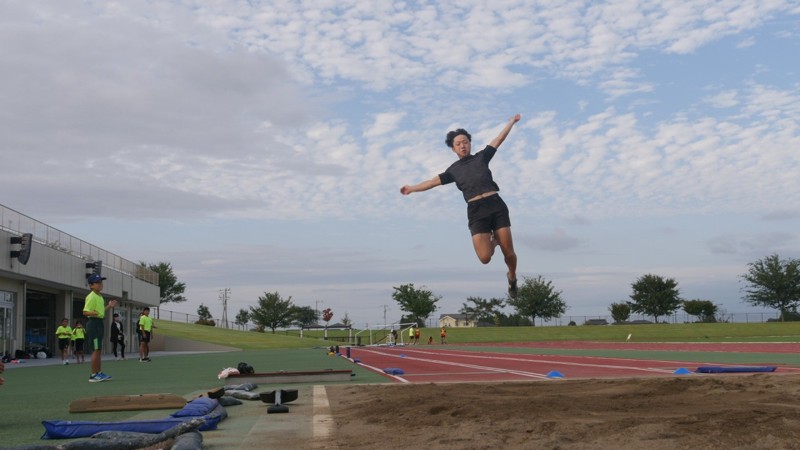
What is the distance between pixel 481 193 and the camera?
10.1 meters

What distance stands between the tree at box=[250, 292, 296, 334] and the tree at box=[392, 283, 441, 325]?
1517 inches

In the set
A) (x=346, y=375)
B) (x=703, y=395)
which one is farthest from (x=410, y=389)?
(x=703, y=395)

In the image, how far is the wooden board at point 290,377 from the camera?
451 inches

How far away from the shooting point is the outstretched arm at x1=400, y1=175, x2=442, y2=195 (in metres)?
10.4

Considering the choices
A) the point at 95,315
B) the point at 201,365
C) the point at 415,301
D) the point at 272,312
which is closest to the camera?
the point at 95,315

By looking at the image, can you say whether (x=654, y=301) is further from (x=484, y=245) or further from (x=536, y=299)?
(x=484, y=245)

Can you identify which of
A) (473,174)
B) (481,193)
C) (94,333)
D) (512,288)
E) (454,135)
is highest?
(454,135)

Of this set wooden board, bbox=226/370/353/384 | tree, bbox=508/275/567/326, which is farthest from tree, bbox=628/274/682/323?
wooden board, bbox=226/370/353/384

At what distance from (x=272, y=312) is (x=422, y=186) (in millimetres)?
99323

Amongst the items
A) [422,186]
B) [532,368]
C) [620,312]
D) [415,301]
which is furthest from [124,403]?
[620,312]

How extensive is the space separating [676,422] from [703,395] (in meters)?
2.78

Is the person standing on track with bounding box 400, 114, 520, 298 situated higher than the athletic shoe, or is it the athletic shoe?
the person standing on track with bounding box 400, 114, 520, 298

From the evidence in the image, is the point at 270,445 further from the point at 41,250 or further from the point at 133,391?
the point at 41,250

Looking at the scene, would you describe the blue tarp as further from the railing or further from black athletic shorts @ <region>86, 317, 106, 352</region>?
the railing
